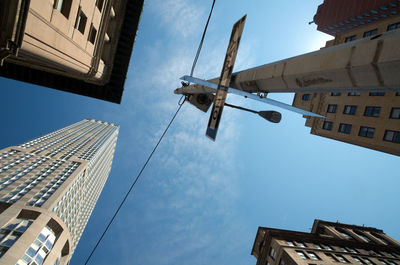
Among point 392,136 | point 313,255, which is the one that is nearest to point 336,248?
point 313,255

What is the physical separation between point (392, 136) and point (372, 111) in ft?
12.4

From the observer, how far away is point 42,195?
181 ft

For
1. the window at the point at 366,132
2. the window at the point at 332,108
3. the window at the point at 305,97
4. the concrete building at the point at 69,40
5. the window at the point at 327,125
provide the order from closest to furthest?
1. the concrete building at the point at 69,40
2. the window at the point at 366,132
3. the window at the point at 332,108
4. the window at the point at 327,125
5. the window at the point at 305,97

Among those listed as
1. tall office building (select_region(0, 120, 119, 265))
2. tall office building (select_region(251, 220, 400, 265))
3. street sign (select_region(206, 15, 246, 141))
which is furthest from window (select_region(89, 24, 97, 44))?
tall office building (select_region(0, 120, 119, 265))

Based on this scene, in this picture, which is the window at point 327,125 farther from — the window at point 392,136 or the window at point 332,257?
the window at point 332,257

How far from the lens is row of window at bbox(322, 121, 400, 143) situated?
69.5 feet

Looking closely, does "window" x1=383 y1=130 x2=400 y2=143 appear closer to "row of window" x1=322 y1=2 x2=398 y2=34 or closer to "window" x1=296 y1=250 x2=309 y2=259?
"row of window" x1=322 y1=2 x2=398 y2=34

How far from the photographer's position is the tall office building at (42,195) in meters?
37.8

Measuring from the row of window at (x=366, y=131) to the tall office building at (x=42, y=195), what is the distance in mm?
50037

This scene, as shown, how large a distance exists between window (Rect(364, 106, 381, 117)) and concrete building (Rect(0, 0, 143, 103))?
85.8 ft

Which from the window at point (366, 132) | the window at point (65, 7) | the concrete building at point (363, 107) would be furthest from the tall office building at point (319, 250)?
the window at point (65, 7)

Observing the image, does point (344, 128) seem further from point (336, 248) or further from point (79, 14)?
point (79, 14)

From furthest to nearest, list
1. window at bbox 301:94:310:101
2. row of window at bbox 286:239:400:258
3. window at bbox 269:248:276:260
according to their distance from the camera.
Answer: window at bbox 301:94:310:101 < row of window at bbox 286:239:400:258 < window at bbox 269:248:276:260

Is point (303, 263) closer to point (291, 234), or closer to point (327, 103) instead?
point (291, 234)
